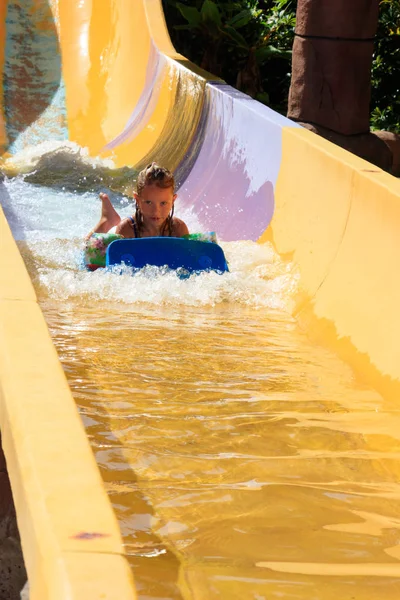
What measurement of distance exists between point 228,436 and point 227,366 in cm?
58

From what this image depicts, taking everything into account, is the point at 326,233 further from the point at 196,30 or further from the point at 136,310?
the point at 196,30

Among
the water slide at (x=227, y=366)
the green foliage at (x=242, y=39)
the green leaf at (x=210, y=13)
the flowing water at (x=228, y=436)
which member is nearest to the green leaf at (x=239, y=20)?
the green foliage at (x=242, y=39)

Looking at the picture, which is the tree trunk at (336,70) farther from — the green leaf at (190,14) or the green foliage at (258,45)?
the green leaf at (190,14)

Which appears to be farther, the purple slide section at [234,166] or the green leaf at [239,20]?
the green leaf at [239,20]

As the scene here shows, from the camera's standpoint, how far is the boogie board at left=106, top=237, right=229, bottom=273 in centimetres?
409

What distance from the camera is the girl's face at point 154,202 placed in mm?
4332

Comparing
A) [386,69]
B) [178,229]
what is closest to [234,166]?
[178,229]

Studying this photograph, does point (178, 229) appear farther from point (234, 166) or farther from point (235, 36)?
point (235, 36)

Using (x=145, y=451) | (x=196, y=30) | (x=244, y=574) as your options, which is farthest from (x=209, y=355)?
(x=196, y=30)

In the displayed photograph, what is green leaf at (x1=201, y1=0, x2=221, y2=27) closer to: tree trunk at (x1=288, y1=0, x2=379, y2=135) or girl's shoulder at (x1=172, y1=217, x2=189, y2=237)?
tree trunk at (x1=288, y1=0, x2=379, y2=135)

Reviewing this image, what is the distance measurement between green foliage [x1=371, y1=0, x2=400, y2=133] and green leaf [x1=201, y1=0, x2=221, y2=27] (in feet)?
4.93

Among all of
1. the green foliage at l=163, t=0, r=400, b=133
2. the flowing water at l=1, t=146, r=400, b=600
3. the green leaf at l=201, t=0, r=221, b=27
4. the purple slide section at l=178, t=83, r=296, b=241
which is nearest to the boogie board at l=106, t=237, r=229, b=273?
the flowing water at l=1, t=146, r=400, b=600

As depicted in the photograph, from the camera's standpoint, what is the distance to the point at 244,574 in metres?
1.81

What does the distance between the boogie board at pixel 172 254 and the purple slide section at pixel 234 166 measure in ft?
2.27
